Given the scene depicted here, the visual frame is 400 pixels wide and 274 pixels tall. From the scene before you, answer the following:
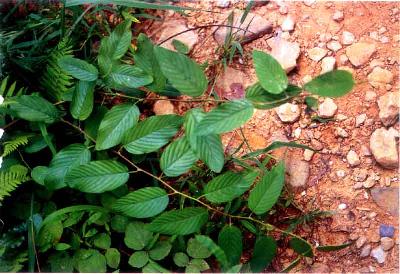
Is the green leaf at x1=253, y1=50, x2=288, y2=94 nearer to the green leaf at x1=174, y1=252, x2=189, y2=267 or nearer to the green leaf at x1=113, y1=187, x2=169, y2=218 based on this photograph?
the green leaf at x1=113, y1=187, x2=169, y2=218

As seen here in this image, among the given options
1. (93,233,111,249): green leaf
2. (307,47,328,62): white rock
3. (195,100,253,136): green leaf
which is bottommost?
(93,233,111,249): green leaf

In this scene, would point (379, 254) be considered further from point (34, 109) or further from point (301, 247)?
point (34, 109)

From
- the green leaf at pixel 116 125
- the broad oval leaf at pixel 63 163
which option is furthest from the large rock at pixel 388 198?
the broad oval leaf at pixel 63 163

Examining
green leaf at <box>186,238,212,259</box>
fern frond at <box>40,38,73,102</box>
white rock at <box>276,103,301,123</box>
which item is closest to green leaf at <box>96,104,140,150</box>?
fern frond at <box>40,38,73,102</box>

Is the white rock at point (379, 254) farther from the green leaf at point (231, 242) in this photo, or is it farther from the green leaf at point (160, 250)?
the green leaf at point (160, 250)

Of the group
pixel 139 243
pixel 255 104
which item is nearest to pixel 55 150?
pixel 139 243

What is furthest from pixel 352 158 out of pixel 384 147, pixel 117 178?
pixel 117 178

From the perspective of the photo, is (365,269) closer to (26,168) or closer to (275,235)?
(275,235)
